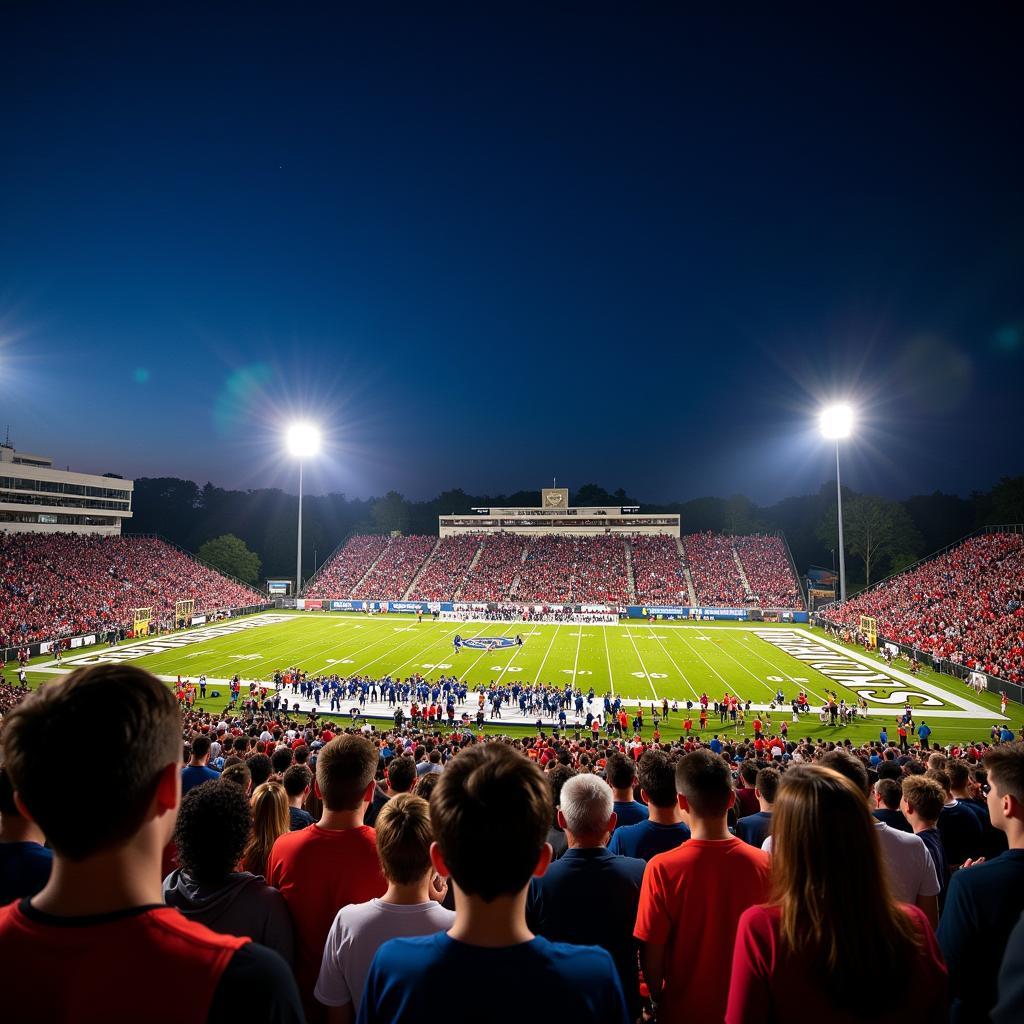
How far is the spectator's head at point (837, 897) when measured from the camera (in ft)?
6.45

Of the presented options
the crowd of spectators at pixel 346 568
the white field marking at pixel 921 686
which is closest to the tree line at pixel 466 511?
the crowd of spectators at pixel 346 568

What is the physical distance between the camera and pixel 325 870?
3.70 metres

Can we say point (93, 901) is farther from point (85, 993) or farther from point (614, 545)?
point (614, 545)

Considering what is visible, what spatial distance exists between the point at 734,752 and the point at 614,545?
56157 mm

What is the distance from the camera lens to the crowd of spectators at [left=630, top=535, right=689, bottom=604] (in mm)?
60812

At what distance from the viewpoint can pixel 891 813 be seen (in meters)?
6.45

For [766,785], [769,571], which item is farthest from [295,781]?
[769,571]

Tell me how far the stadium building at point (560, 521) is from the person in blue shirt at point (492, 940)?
73621mm

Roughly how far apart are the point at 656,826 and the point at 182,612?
50.2 m

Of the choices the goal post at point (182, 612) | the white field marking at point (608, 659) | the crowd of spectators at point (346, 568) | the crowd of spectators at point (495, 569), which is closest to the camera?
the white field marking at point (608, 659)

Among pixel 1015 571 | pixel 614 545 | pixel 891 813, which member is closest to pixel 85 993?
→ pixel 891 813

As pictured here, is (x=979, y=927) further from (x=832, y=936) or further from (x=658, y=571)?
(x=658, y=571)

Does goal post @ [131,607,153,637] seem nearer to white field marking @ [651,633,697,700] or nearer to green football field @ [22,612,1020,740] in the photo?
green football field @ [22,612,1020,740]

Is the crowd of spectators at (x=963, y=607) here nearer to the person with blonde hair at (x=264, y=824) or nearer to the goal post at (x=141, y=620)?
the person with blonde hair at (x=264, y=824)
